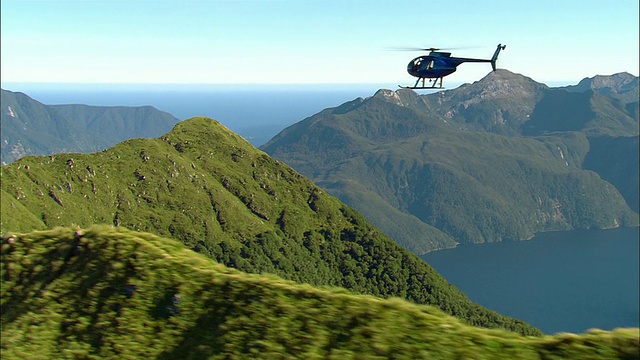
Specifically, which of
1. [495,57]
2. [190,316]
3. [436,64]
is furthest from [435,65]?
[190,316]

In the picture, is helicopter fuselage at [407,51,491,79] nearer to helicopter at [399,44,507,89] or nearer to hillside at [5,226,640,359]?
helicopter at [399,44,507,89]

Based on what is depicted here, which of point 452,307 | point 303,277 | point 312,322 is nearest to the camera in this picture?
point 312,322

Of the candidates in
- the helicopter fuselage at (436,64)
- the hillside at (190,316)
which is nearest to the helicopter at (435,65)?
the helicopter fuselage at (436,64)

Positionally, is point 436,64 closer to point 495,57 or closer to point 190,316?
point 495,57

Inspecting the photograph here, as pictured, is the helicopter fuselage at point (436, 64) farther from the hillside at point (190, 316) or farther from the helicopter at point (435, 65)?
the hillside at point (190, 316)

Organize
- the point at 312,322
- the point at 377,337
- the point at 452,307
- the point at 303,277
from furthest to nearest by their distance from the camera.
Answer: the point at 303,277 → the point at 452,307 → the point at 312,322 → the point at 377,337

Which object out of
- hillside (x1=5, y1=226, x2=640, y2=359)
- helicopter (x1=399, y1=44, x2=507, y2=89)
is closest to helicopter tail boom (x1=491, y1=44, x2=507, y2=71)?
helicopter (x1=399, y1=44, x2=507, y2=89)

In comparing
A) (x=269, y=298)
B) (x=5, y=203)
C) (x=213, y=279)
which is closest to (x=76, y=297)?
(x=213, y=279)

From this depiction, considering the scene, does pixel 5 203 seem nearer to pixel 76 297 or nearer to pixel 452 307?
pixel 452 307
